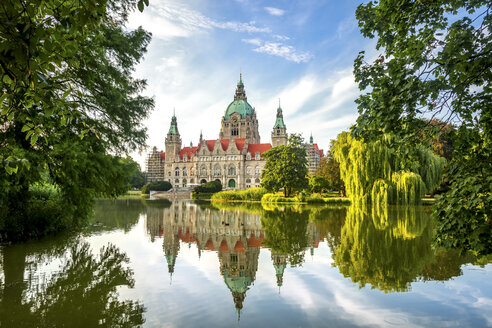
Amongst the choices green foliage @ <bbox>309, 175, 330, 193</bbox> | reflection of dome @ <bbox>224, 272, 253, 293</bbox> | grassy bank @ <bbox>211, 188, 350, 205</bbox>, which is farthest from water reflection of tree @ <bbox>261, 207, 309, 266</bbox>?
green foliage @ <bbox>309, 175, 330, 193</bbox>

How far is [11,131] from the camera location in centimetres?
754

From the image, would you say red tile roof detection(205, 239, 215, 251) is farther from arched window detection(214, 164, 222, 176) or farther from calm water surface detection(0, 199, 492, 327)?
arched window detection(214, 164, 222, 176)

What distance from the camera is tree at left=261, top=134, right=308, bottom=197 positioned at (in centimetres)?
3146

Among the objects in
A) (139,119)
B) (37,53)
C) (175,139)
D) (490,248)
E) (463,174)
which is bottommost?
(490,248)

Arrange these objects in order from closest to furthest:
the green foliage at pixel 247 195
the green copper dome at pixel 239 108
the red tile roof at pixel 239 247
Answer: the red tile roof at pixel 239 247 < the green foliage at pixel 247 195 < the green copper dome at pixel 239 108

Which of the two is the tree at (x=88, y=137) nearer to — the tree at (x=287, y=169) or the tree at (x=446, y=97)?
the tree at (x=446, y=97)

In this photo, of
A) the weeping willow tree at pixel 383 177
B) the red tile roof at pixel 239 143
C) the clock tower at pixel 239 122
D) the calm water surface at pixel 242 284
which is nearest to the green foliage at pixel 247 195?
the weeping willow tree at pixel 383 177

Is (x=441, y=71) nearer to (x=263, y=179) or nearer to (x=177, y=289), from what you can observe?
(x=177, y=289)

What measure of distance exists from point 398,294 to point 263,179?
28.7 metres

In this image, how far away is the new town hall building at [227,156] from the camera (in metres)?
71.7

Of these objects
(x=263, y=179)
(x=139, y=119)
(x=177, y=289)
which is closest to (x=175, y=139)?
(x=263, y=179)

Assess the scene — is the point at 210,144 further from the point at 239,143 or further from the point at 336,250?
the point at 336,250

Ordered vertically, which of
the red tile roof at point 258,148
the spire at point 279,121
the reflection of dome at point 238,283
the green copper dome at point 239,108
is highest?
the green copper dome at point 239,108

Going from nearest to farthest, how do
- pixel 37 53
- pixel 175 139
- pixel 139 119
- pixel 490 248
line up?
pixel 37 53 → pixel 490 248 → pixel 139 119 → pixel 175 139
